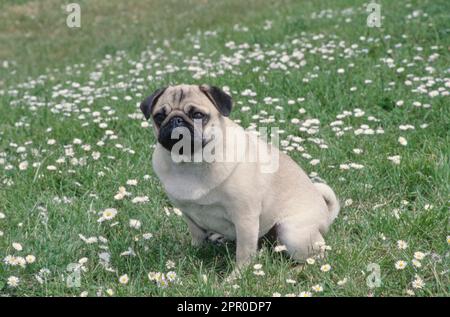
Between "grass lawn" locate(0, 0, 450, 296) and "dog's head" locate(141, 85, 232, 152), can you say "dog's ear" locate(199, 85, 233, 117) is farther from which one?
"grass lawn" locate(0, 0, 450, 296)

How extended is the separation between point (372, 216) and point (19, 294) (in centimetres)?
233

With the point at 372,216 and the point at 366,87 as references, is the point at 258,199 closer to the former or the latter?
the point at 372,216

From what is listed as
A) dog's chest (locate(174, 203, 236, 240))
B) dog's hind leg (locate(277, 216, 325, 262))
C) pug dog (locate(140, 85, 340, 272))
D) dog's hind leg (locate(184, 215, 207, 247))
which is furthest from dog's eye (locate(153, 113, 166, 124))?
dog's hind leg (locate(277, 216, 325, 262))

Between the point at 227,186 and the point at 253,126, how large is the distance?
233 cm

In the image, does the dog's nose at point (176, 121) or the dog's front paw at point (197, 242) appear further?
the dog's front paw at point (197, 242)

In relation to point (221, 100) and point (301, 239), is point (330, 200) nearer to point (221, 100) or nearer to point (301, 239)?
point (301, 239)

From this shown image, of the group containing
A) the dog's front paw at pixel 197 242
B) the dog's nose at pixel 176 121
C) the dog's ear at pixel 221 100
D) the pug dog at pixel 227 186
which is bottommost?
the dog's front paw at pixel 197 242

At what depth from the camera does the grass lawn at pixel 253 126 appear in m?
3.87

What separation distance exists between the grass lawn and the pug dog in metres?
0.18

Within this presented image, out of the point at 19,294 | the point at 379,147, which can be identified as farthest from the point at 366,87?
the point at 19,294

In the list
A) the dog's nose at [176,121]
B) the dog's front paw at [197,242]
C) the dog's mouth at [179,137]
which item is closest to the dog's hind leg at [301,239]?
the dog's front paw at [197,242]

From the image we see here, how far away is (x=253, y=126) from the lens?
6.12 m

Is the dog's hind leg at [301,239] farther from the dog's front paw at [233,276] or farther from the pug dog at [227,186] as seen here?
the dog's front paw at [233,276]

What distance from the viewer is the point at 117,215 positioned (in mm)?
4766
